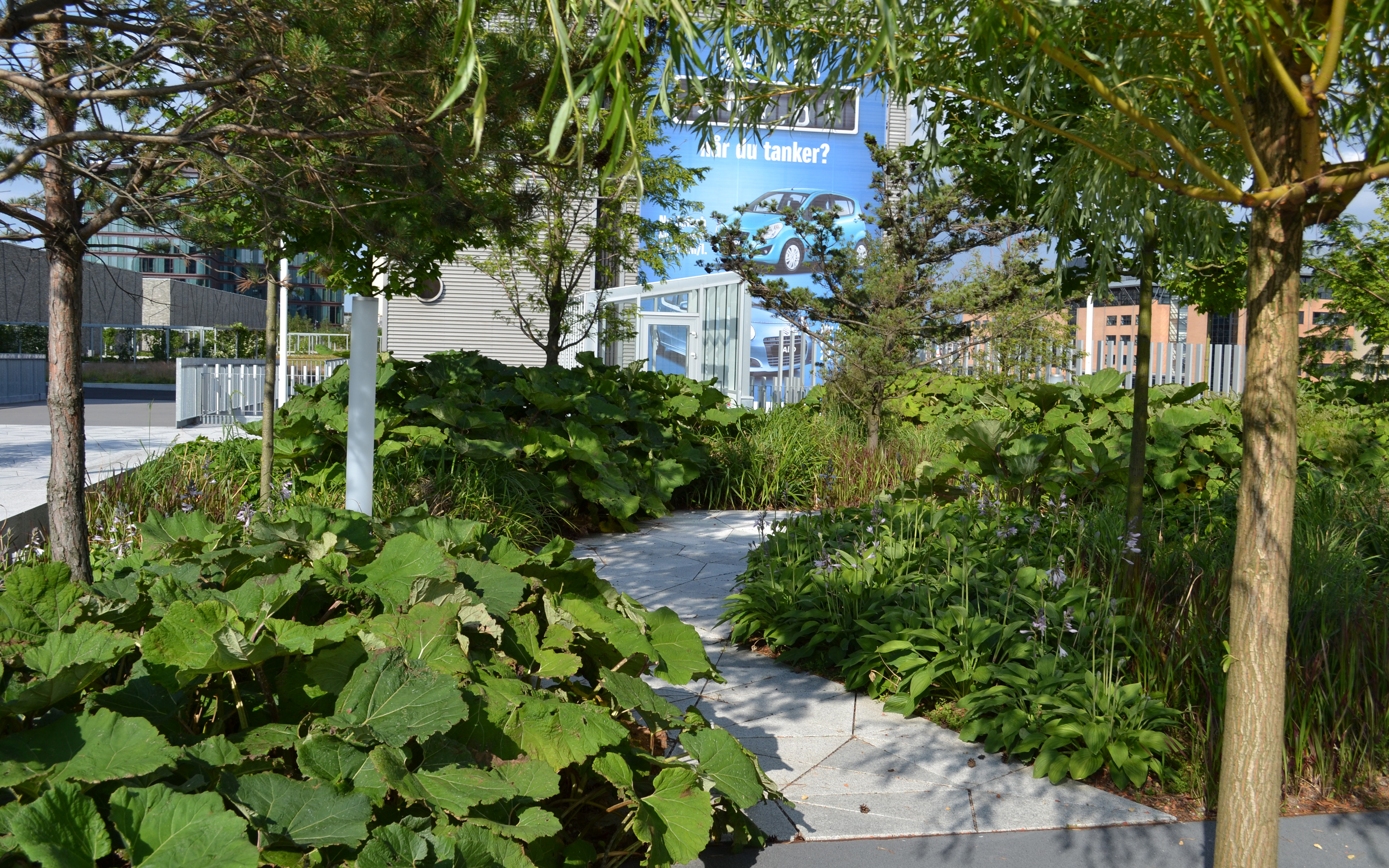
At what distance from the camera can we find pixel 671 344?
13.6 metres

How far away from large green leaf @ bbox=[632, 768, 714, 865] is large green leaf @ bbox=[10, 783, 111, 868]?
1.03 meters

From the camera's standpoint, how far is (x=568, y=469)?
7043 millimetres

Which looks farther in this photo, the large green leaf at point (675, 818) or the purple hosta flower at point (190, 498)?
the purple hosta flower at point (190, 498)

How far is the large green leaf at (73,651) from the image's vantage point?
171 centimetres

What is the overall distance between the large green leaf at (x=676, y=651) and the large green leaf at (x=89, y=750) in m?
1.24

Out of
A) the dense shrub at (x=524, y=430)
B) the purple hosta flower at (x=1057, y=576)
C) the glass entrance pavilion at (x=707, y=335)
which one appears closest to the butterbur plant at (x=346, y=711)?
the purple hosta flower at (x=1057, y=576)

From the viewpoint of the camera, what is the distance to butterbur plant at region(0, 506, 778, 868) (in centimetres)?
160

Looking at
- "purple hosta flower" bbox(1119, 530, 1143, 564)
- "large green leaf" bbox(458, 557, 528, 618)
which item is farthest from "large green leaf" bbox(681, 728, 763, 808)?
"purple hosta flower" bbox(1119, 530, 1143, 564)

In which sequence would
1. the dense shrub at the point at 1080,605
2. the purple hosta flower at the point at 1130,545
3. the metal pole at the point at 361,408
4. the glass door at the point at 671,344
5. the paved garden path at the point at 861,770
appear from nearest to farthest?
the paved garden path at the point at 861,770
the dense shrub at the point at 1080,605
the purple hosta flower at the point at 1130,545
the metal pole at the point at 361,408
the glass door at the point at 671,344

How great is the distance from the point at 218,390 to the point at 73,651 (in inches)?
546

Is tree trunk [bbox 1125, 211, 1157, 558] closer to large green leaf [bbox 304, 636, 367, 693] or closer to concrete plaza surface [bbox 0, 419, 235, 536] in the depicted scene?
large green leaf [bbox 304, 636, 367, 693]

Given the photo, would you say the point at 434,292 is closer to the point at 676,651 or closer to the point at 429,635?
the point at 676,651

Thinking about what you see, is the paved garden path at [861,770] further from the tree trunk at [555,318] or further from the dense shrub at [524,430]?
the tree trunk at [555,318]

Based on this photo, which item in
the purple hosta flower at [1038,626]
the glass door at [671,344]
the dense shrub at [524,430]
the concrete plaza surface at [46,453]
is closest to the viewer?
the purple hosta flower at [1038,626]
